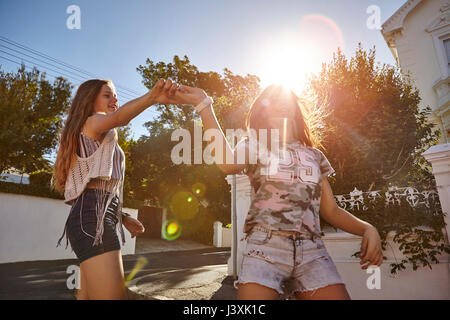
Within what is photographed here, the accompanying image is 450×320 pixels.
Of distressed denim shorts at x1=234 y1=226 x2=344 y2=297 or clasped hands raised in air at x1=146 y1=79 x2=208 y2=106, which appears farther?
clasped hands raised in air at x1=146 y1=79 x2=208 y2=106

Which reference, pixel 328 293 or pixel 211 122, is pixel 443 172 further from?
pixel 211 122

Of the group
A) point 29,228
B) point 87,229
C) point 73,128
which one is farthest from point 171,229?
point 87,229

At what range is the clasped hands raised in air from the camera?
4.72 ft

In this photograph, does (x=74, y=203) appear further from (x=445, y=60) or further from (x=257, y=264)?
(x=445, y=60)

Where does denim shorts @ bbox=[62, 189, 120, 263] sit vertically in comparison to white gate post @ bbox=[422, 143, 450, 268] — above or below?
below

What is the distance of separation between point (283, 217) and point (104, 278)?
92cm

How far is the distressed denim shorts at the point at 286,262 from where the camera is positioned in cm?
131

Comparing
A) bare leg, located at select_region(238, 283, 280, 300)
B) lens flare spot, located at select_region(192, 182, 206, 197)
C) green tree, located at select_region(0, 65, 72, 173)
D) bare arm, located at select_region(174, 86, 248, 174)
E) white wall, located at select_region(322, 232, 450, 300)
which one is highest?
green tree, located at select_region(0, 65, 72, 173)

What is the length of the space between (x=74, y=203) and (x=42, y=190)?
491 inches

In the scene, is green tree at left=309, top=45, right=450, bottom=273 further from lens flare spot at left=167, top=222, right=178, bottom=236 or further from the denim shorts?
lens flare spot at left=167, top=222, right=178, bottom=236

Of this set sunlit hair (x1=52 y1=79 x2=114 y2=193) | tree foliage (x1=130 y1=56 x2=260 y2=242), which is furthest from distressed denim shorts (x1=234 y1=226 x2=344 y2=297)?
tree foliage (x1=130 y1=56 x2=260 y2=242)

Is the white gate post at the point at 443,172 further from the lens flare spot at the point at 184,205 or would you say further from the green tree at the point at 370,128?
the lens flare spot at the point at 184,205

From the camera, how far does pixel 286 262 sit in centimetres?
136
